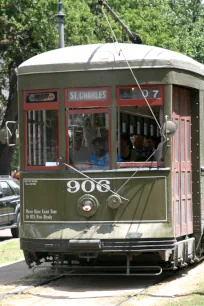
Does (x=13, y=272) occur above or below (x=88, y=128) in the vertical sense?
below

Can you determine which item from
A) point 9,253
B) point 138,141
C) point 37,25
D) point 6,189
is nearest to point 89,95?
point 138,141

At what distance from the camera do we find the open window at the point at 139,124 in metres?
10.5

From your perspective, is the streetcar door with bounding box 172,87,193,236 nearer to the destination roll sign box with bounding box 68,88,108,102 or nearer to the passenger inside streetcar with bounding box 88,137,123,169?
the passenger inside streetcar with bounding box 88,137,123,169

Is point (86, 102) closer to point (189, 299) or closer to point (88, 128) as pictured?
point (88, 128)

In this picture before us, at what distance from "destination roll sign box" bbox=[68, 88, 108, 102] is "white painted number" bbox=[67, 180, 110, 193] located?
1147 mm

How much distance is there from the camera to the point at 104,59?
10.6 m

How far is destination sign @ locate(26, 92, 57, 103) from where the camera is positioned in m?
10.7

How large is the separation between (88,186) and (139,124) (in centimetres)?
122

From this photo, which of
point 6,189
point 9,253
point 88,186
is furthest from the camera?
point 6,189

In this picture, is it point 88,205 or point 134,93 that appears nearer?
point 88,205

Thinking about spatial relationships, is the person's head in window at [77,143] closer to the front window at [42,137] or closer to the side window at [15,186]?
the front window at [42,137]

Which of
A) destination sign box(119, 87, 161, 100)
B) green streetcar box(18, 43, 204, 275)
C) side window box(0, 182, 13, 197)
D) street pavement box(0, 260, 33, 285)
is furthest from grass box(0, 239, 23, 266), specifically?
destination sign box(119, 87, 161, 100)

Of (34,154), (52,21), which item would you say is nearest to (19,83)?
(34,154)

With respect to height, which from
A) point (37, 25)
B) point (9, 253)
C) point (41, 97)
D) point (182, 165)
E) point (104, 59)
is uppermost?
point (37, 25)
